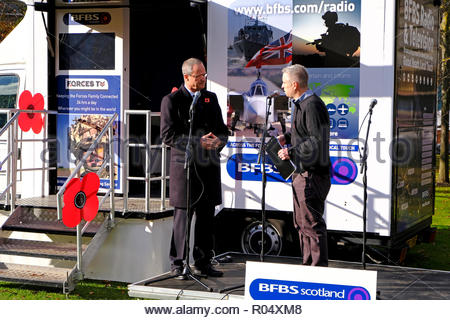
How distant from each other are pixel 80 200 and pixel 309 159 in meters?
2.28

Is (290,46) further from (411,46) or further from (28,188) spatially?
(28,188)

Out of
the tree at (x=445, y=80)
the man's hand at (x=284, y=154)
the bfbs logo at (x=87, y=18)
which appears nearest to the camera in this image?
the man's hand at (x=284, y=154)

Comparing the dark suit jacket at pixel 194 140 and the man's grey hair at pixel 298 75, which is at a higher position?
the man's grey hair at pixel 298 75

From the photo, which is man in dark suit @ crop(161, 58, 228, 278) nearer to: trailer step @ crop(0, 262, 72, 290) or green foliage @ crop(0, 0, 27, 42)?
trailer step @ crop(0, 262, 72, 290)

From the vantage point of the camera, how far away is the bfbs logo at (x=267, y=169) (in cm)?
688

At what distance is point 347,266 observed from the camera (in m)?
6.66

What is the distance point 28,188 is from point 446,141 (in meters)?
11.2

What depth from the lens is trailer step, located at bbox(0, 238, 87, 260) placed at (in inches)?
272

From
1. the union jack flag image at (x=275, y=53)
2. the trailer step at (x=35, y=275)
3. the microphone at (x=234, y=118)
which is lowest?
the trailer step at (x=35, y=275)

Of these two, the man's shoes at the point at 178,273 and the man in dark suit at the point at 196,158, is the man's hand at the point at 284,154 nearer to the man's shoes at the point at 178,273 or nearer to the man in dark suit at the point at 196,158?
the man in dark suit at the point at 196,158

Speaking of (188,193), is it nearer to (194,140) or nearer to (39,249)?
(194,140)

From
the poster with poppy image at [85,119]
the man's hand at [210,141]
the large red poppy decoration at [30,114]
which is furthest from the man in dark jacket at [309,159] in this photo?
the large red poppy decoration at [30,114]

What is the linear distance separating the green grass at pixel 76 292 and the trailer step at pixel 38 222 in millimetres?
592

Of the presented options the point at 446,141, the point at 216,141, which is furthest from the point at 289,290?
the point at 446,141
